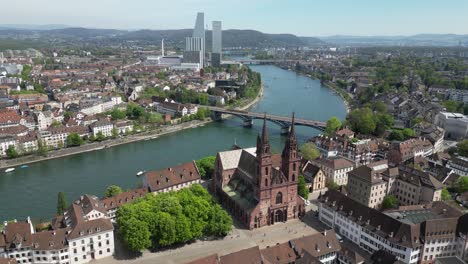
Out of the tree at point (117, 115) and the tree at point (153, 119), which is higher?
the tree at point (117, 115)

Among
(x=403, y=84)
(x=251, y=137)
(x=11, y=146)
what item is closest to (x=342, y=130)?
(x=251, y=137)

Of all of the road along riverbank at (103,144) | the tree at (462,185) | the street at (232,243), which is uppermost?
the tree at (462,185)

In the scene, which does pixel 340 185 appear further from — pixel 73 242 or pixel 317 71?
pixel 317 71

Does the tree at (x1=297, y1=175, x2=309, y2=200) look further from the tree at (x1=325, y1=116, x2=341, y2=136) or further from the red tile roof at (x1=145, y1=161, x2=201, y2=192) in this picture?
the tree at (x1=325, y1=116, x2=341, y2=136)

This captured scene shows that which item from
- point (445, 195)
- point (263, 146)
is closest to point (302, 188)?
point (263, 146)

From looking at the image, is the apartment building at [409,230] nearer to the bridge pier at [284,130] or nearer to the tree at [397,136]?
the tree at [397,136]

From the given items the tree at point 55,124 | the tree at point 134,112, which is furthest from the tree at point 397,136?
the tree at point 55,124
